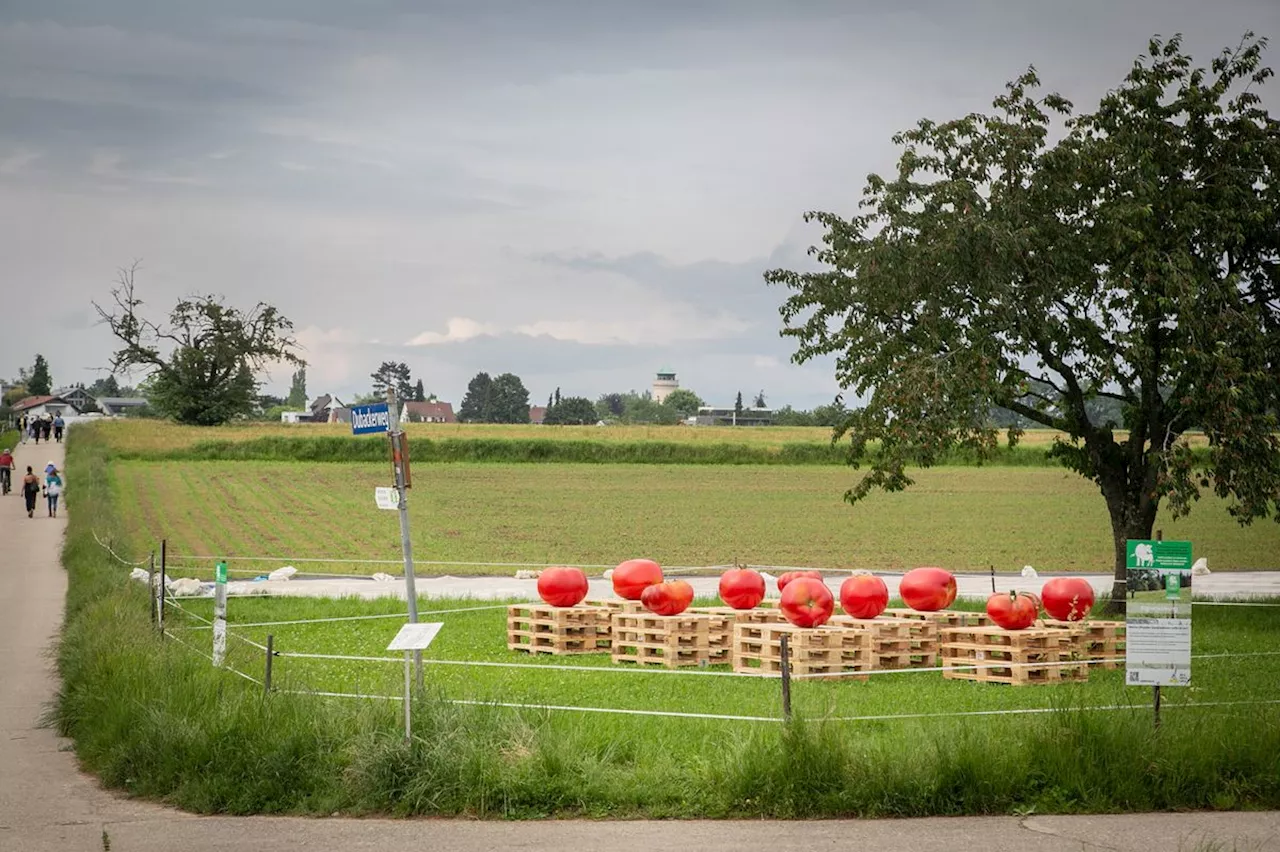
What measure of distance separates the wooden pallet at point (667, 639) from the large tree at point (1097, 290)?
690 centimetres

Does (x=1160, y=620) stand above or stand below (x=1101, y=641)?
above

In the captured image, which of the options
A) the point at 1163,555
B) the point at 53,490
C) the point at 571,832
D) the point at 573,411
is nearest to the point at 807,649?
the point at 1163,555

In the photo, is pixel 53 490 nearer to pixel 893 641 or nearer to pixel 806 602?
pixel 806 602

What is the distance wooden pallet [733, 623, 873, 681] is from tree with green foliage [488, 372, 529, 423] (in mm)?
161691

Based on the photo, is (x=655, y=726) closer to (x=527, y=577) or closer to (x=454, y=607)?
(x=454, y=607)

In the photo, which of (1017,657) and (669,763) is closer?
(669,763)

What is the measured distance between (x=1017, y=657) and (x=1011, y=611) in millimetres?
553

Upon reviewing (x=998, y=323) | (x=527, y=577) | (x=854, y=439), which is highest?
(x=998, y=323)

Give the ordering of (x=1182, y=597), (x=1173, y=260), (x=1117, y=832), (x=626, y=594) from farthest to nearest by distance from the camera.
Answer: (x=1173, y=260), (x=626, y=594), (x=1182, y=597), (x=1117, y=832)

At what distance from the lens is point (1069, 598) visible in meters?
19.1

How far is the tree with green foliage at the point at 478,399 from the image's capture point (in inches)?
7180

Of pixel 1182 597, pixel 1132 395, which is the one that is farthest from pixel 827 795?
pixel 1132 395

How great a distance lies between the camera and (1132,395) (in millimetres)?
26625

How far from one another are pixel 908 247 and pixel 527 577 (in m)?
12.6
